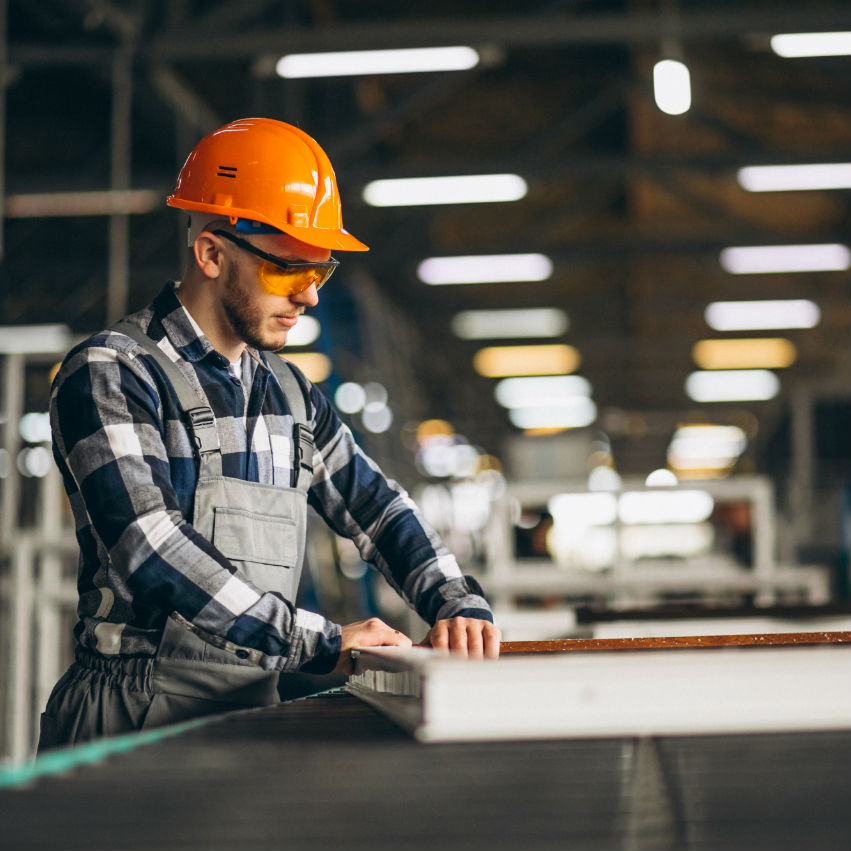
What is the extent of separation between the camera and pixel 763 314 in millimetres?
17484

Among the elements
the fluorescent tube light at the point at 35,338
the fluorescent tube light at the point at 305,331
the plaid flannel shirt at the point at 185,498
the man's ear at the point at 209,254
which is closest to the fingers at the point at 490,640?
Answer: the plaid flannel shirt at the point at 185,498

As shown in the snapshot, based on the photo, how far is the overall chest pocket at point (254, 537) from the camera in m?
2.05

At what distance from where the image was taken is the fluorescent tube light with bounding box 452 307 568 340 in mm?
18078

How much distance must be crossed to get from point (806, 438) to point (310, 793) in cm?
1401

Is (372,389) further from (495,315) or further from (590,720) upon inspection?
(590,720)

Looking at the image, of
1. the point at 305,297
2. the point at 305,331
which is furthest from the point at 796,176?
the point at 305,297

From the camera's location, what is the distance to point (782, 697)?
4.21ft

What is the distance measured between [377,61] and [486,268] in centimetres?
636

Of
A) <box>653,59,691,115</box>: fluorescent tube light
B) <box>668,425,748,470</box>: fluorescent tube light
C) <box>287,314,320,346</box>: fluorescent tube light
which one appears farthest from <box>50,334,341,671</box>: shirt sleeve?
<box>668,425,748,470</box>: fluorescent tube light

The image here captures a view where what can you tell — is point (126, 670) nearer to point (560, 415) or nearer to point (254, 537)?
point (254, 537)

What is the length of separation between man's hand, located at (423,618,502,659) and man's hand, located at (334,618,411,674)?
55 millimetres

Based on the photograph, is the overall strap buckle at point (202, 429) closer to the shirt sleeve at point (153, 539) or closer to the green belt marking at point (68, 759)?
the shirt sleeve at point (153, 539)

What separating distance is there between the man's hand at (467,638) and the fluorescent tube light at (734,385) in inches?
874

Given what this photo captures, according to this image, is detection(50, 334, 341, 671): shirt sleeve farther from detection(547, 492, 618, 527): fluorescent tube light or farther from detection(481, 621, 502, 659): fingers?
detection(547, 492, 618, 527): fluorescent tube light
